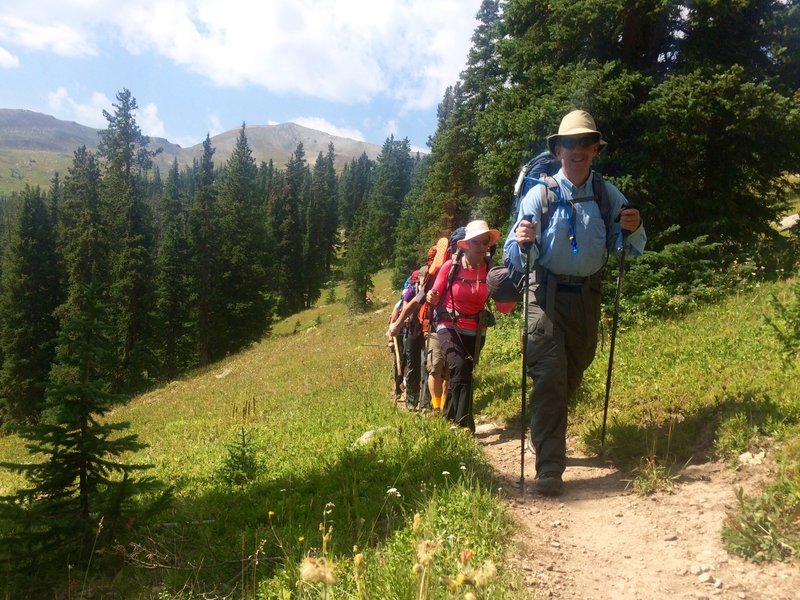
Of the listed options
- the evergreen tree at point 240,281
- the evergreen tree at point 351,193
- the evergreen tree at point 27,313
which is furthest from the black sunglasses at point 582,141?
the evergreen tree at point 351,193

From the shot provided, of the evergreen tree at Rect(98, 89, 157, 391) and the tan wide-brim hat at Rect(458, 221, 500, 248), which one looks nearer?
the tan wide-brim hat at Rect(458, 221, 500, 248)

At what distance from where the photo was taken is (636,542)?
3.61m

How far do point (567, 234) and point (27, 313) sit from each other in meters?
43.1

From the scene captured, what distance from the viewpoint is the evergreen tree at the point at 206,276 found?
40875 mm

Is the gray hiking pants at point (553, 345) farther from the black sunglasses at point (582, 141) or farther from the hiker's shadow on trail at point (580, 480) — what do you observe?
the black sunglasses at point (582, 141)

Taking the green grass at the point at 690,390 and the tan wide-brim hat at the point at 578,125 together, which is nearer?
the tan wide-brim hat at the point at 578,125

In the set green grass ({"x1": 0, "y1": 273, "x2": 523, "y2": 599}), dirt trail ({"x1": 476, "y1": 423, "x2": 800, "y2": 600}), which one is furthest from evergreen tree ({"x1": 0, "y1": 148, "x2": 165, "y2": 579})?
dirt trail ({"x1": 476, "y1": 423, "x2": 800, "y2": 600})

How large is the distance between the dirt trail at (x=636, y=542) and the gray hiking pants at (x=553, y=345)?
0.43 meters

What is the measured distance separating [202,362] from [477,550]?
133 feet

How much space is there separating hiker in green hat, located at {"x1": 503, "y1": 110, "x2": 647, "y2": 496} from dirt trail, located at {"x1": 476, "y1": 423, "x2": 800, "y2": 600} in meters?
0.41

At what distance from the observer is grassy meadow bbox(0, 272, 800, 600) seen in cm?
331

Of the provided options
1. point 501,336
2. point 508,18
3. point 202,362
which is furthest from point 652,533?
point 202,362

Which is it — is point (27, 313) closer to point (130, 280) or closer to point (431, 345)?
point (130, 280)

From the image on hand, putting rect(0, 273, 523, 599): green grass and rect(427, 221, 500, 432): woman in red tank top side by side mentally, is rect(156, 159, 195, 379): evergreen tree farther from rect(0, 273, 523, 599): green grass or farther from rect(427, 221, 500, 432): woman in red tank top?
rect(427, 221, 500, 432): woman in red tank top
